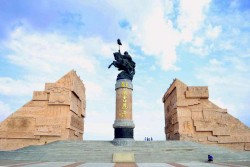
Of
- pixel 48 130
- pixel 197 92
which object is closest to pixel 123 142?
pixel 48 130

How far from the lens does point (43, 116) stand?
82.4 ft

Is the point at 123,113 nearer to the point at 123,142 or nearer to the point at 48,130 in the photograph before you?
the point at 123,142

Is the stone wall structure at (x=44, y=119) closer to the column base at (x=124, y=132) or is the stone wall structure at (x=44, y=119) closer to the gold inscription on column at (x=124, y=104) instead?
the column base at (x=124, y=132)

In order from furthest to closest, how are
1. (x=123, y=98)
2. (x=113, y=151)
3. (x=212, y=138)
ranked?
(x=212, y=138) < (x=123, y=98) < (x=113, y=151)

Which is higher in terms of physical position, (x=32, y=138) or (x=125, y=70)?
(x=125, y=70)

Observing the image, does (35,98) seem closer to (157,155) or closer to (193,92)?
(157,155)

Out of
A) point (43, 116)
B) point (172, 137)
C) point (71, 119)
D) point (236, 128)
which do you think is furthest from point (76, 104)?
point (236, 128)

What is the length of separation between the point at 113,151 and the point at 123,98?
16.5ft

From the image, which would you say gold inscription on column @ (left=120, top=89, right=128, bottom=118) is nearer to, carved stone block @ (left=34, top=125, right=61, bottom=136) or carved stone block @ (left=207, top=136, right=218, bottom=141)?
carved stone block @ (left=34, top=125, right=61, bottom=136)

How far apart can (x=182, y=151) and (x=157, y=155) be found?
2102mm

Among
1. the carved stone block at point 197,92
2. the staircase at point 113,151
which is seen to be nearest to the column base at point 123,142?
the staircase at point 113,151

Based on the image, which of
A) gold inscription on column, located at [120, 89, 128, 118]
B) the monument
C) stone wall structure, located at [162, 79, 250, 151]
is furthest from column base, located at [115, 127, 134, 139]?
stone wall structure, located at [162, 79, 250, 151]

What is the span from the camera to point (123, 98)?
20250 mm

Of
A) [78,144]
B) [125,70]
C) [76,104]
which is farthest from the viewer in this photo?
[76,104]
